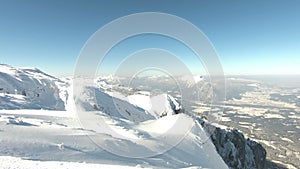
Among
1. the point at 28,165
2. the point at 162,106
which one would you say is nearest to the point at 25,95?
the point at 28,165

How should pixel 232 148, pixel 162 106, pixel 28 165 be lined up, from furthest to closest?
pixel 162 106, pixel 232 148, pixel 28 165

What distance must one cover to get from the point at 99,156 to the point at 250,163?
210 ft

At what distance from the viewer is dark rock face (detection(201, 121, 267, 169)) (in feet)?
175

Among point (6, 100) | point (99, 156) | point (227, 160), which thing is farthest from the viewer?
point (227, 160)

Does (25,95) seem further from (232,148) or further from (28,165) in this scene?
(232,148)

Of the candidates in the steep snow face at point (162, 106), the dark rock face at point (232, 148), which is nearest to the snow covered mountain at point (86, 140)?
the steep snow face at point (162, 106)

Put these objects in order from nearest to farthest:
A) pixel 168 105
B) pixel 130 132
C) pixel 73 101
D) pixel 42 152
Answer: pixel 42 152 < pixel 130 132 < pixel 73 101 < pixel 168 105

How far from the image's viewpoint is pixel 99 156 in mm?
14812

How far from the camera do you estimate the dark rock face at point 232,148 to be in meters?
53.3

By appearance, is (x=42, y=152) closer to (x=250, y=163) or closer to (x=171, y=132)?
(x=171, y=132)

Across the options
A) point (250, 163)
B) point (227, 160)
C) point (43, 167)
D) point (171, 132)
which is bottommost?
point (250, 163)

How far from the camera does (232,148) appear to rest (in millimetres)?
57656

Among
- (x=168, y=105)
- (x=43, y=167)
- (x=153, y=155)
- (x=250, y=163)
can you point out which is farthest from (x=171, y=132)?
(x=250, y=163)

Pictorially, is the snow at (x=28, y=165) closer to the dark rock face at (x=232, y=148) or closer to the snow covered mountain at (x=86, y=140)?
the snow covered mountain at (x=86, y=140)
